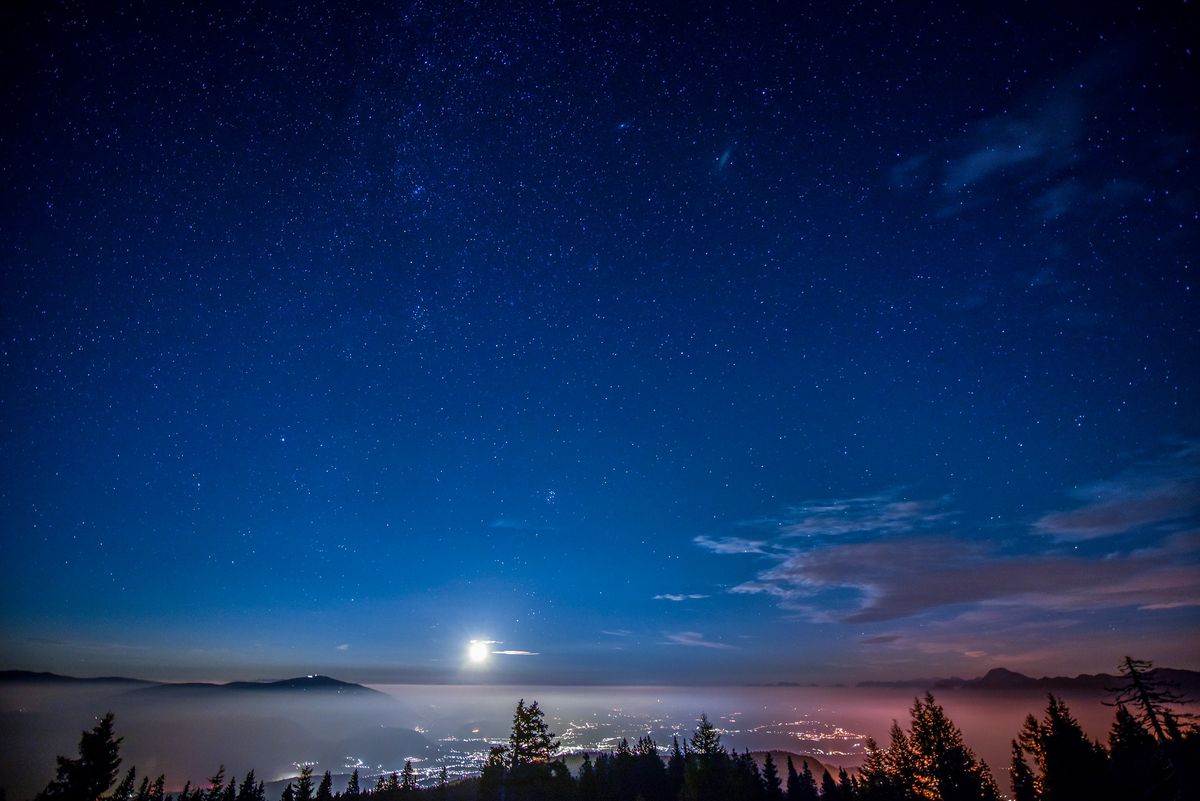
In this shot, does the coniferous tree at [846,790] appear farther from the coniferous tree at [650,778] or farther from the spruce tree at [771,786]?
the coniferous tree at [650,778]

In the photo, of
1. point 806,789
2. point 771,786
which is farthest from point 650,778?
point 806,789

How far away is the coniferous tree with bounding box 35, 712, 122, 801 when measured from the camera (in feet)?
100

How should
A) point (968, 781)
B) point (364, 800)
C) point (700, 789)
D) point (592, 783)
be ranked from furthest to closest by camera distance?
point (364, 800) → point (592, 783) → point (700, 789) → point (968, 781)

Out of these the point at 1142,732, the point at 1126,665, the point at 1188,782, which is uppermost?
the point at 1126,665

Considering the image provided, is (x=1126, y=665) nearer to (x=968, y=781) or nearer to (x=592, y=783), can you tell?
(x=968, y=781)

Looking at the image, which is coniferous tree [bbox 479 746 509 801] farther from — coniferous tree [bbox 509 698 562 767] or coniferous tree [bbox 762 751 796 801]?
coniferous tree [bbox 762 751 796 801]

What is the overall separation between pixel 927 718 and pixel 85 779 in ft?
201

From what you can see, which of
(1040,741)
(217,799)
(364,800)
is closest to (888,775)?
(1040,741)

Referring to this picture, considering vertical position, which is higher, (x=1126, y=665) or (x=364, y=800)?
(x=1126, y=665)

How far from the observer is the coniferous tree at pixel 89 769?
100ft

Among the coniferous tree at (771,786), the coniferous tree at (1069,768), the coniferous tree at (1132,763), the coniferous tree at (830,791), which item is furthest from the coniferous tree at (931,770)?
the coniferous tree at (830,791)

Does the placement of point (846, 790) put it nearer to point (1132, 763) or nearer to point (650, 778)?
point (650, 778)

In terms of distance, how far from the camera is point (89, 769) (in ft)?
103

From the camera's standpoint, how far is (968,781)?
1500 inches
